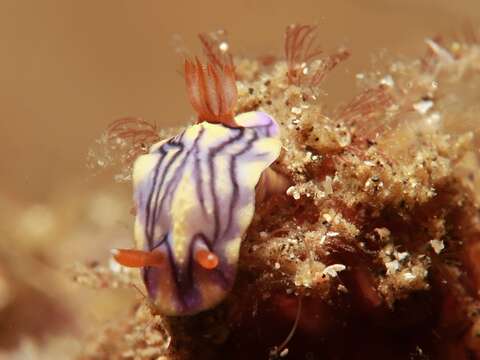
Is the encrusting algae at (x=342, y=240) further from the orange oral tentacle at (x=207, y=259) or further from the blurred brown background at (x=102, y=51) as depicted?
the blurred brown background at (x=102, y=51)

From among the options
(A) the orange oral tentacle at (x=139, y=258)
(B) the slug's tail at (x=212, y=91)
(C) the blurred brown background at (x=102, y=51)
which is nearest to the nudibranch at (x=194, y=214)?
(A) the orange oral tentacle at (x=139, y=258)

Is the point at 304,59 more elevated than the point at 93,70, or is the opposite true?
the point at 304,59

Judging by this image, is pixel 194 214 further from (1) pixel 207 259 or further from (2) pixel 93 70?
(2) pixel 93 70

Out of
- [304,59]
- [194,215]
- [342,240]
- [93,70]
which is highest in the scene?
[304,59]

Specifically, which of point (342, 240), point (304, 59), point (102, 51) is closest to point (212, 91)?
point (304, 59)

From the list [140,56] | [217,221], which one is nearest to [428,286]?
[217,221]

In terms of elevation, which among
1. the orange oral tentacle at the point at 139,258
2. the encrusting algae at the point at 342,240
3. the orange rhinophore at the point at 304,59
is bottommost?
the encrusting algae at the point at 342,240

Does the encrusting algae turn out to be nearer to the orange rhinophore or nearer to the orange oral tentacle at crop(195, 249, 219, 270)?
the orange rhinophore
